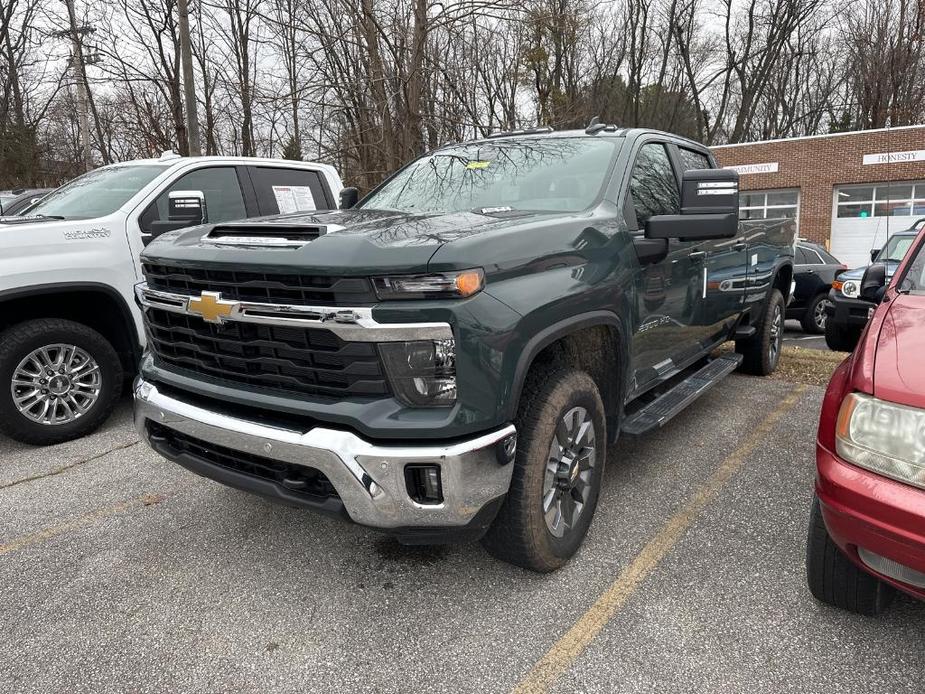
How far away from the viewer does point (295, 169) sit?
20.1ft

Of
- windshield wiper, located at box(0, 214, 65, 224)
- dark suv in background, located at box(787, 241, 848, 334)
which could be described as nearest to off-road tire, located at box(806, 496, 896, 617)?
windshield wiper, located at box(0, 214, 65, 224)

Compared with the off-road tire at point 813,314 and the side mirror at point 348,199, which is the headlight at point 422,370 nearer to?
the side mirror at point 348,199

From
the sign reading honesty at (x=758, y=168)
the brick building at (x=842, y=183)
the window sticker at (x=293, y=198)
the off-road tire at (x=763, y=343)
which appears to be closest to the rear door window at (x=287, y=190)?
the window sticker at (x=293, y=198)

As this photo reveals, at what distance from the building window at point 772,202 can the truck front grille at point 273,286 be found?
24632 millimetres

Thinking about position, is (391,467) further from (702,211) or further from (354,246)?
(702,211)

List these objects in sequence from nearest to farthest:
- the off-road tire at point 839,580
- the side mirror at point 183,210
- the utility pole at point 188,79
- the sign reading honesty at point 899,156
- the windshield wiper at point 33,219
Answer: the off-road tire at point 839,580 < the side mirror at point 183,210 < the windshield wiper at point 33,219 < the utility pole at point 188,79 < the sign reading honesty at point 899,156

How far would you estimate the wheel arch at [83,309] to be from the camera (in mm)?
4352

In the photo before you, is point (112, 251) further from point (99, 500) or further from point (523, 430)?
point (523, 430)

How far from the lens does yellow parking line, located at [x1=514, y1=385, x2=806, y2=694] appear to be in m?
2.24

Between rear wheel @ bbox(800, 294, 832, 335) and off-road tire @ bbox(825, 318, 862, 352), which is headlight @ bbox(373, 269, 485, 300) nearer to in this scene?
off-road tire @ bbox(825, 318, 862, 352)

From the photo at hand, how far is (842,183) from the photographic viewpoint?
2300 centimetres

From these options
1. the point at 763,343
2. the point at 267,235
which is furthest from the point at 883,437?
the point at 763,343

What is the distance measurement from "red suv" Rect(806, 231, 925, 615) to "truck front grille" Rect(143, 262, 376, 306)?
1.60 meters

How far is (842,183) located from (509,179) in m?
24.0
